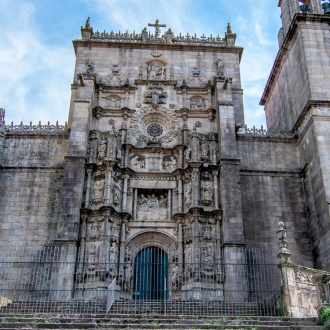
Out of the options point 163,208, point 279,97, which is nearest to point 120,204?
point 163,208

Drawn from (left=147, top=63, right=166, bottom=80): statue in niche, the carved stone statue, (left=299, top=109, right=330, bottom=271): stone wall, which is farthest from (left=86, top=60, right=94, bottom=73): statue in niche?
(left=299, top=109, right=330, bottom=271): stone wall

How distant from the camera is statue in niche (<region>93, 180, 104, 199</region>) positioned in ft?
61.7

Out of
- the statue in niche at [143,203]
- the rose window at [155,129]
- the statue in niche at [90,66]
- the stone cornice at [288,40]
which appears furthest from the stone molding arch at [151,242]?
the stone cornice at [288,40]

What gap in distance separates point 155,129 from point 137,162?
185 cm

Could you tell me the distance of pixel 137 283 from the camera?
18156 mm

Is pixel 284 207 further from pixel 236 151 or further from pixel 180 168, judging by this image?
pixel 180 168

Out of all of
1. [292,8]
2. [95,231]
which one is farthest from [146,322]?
[292,8]

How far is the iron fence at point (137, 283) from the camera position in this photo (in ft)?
50.2

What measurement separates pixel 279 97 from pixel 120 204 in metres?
10.5

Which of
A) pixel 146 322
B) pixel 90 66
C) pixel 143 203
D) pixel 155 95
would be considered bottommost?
pixel 146 322

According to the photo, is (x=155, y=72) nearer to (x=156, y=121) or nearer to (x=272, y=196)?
(x=156, y=121)

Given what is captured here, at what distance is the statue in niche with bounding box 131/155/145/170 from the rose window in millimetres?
1358

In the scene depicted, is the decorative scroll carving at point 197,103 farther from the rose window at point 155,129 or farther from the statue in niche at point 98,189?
the statue in niche at point 98,189

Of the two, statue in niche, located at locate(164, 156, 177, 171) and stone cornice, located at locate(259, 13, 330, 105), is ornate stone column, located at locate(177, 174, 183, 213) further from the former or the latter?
stone cornice, located at locate(259, 13, 330, 105)
